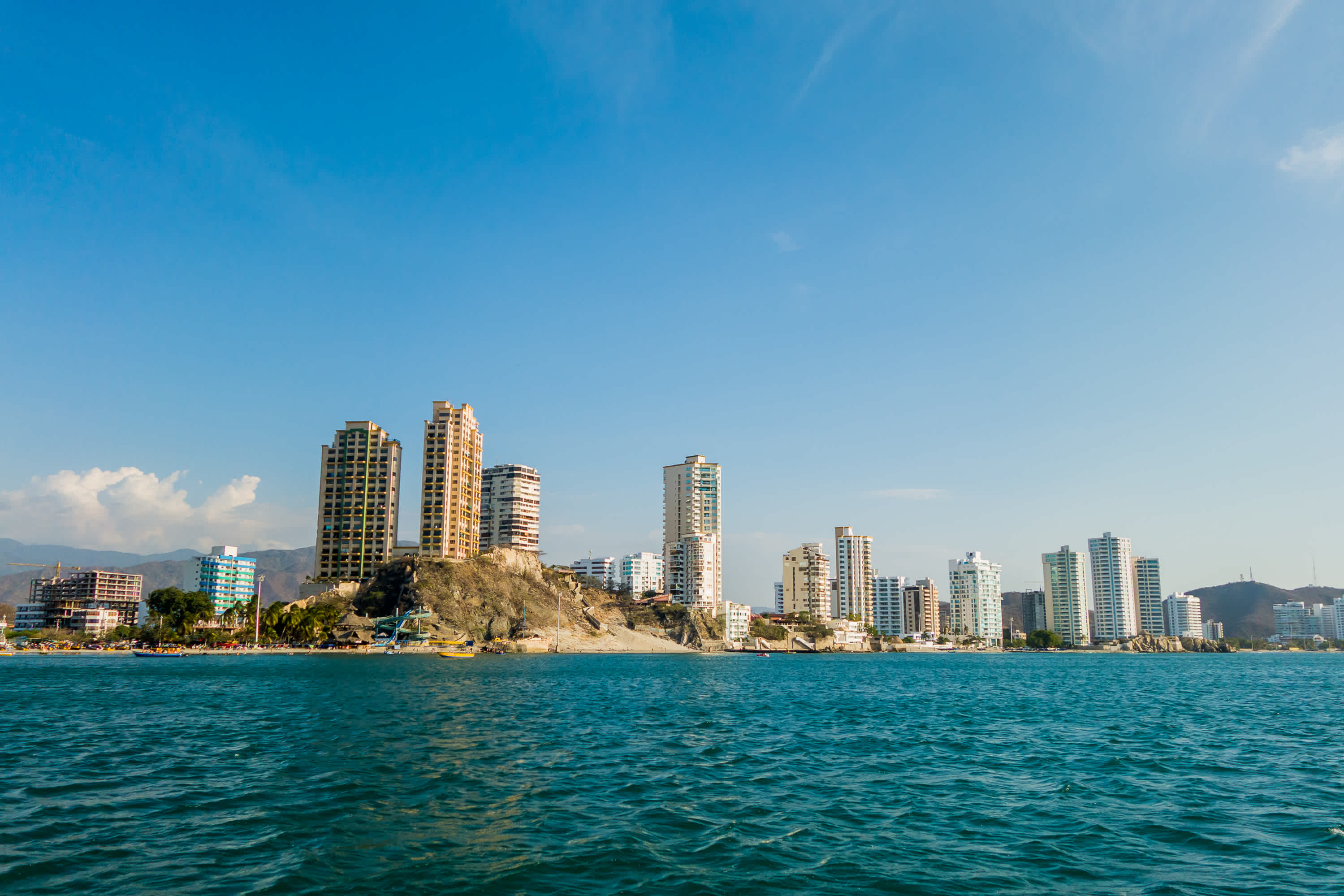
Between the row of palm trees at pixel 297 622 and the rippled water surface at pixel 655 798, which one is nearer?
the rippled water surface at pixel 655 798

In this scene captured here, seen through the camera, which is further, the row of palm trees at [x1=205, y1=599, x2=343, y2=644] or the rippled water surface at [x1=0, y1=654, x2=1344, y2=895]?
the row of palm trees at [x1=205, y1=599, x2=343, y2=644]

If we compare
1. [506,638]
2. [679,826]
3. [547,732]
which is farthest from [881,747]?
[506,638]

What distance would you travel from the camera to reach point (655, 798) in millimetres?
25062

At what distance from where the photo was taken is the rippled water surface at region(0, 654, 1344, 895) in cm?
1706

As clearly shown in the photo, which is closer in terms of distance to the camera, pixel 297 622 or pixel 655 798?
pixel 655 798

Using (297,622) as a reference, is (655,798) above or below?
above

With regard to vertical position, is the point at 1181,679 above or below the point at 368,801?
below

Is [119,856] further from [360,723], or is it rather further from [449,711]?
[449,711]

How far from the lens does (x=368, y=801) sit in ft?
77.6

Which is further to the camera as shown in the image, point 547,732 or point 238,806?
point 547,732

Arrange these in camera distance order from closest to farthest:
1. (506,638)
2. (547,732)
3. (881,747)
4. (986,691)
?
(881,747) < (547,732) < (986,691) < (506,638)

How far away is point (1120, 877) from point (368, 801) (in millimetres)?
19065

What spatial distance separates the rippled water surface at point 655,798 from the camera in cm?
1706

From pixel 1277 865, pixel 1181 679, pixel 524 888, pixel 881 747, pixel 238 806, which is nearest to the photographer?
pixel 524 888
